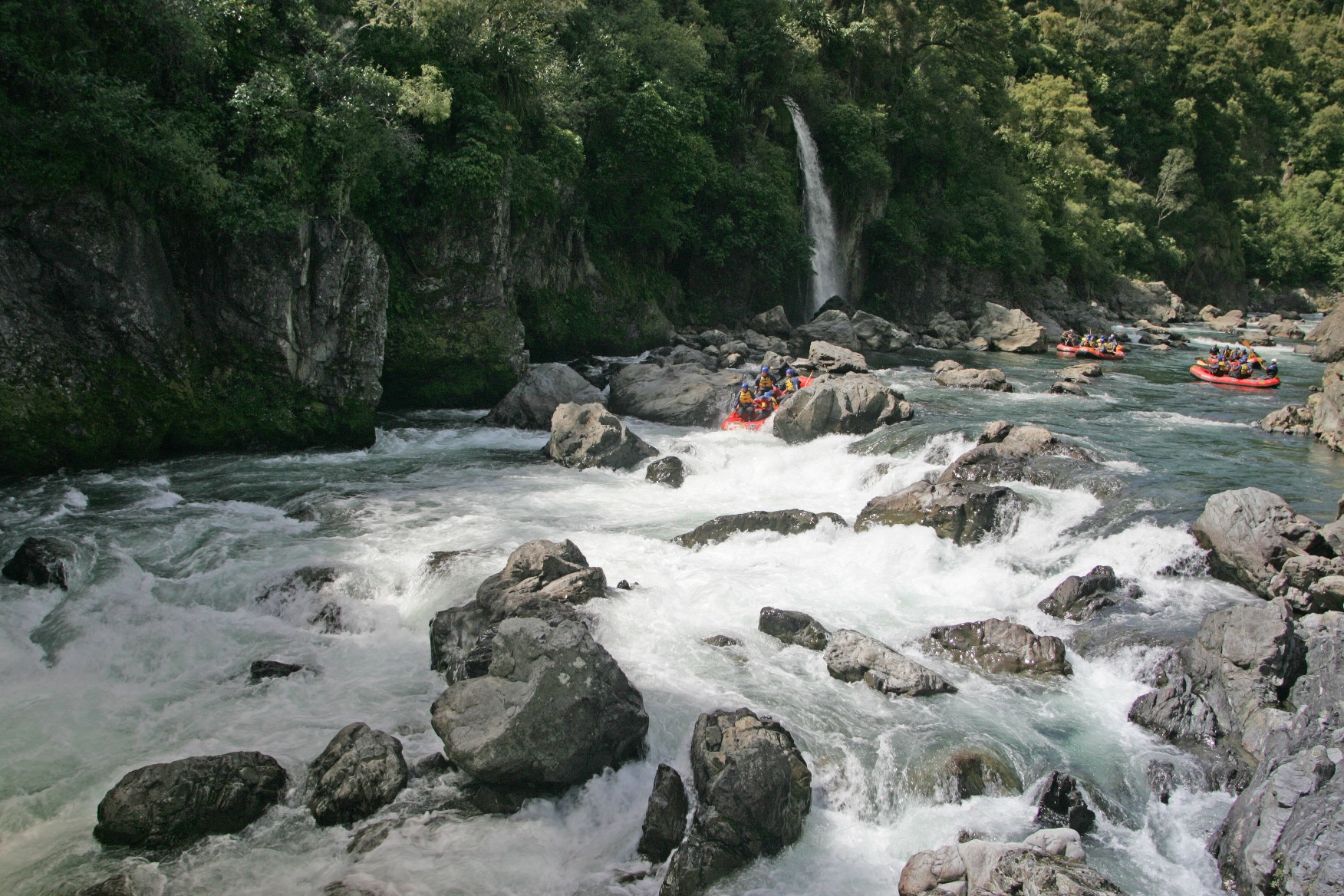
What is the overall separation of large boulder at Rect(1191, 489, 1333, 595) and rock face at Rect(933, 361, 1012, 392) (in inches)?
474

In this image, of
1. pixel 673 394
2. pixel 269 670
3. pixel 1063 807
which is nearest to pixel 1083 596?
pixel 1063 807

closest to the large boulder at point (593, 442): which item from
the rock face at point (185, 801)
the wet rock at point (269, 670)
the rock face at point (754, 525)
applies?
the rock face at point (754, 525)

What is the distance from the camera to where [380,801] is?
6621mm

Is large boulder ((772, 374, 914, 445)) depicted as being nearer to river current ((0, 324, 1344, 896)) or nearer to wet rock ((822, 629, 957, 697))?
river current ((0, 324, 1344, 896))

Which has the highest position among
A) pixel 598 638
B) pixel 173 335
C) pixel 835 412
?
pixel 173 335

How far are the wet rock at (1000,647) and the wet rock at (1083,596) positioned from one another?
2.73 feet

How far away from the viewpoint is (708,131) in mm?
28922

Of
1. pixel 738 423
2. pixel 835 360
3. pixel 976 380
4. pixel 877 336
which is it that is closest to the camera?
pixel 738 423

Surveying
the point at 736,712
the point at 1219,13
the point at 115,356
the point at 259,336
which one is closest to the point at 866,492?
the point at 736,712

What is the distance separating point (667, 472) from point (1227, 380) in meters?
19.0

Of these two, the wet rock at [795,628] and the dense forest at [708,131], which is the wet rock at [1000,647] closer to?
the wet rock at [795,628]

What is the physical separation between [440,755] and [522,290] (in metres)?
16.2

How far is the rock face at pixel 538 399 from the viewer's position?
18281 millimetres

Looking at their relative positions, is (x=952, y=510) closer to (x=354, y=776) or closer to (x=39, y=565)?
(x=354, y=776)
